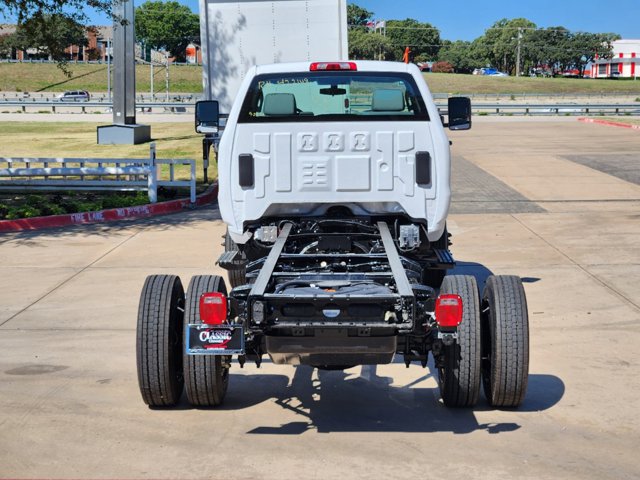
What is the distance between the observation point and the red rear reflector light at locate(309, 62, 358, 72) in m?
8.58

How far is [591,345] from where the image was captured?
8633 millimetres

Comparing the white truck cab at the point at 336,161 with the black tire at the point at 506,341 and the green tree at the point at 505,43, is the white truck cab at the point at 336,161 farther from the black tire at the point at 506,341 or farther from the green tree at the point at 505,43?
the green tree at the point at 505,43

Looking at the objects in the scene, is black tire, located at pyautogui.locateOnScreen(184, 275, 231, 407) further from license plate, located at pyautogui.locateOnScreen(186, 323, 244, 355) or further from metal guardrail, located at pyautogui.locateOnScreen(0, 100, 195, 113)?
metal guardrail, located at pyautogui.locateOnScreen(0, 100, 195, 113)

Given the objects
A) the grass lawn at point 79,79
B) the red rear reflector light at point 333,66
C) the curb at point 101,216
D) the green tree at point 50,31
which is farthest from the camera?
the grass lawn at point 79,79

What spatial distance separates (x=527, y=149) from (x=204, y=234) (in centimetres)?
1614

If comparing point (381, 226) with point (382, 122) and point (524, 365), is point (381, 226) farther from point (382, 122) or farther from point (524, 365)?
point (524, 365)

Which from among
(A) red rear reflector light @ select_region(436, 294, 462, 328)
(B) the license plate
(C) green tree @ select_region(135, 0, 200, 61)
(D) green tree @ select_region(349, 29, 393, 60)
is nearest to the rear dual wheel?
(A) red rear reflector light @ select_region(436, 294, 462, 328)

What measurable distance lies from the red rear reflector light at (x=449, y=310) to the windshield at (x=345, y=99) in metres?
2.54

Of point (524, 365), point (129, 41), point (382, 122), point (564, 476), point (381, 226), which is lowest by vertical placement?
point (564, 476)

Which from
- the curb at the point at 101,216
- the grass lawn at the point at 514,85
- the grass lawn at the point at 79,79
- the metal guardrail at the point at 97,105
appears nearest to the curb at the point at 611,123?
the metal guardrail at the point at 97,105

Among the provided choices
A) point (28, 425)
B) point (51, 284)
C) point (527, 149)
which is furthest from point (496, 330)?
point (527, 149)

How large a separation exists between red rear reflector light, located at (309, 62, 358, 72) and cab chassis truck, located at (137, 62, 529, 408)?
0.04 feet

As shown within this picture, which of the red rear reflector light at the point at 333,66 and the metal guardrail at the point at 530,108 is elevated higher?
the red rear reflector light at the point at 333,66

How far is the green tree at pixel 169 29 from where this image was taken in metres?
166
